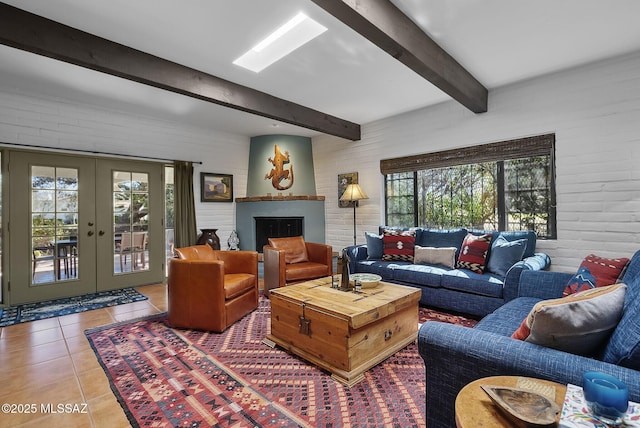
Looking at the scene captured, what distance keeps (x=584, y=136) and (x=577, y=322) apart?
9.55 ft

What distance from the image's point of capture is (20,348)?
2541 millimetres

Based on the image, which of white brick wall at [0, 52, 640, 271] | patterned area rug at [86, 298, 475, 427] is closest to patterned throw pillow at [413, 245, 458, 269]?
white brick wall at [0, 52, 640, 271]

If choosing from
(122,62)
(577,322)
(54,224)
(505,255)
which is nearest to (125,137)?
(54,224)

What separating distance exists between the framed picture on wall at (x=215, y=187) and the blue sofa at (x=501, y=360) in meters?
4.64

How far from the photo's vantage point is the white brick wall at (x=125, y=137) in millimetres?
3707

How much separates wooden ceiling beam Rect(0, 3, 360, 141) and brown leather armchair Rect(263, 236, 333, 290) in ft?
5.50

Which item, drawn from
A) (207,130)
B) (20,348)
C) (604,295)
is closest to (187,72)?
(207,130)

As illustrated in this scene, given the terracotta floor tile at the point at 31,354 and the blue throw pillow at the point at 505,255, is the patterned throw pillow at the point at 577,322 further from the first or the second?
the terracotta floor tile at the point at 31,354

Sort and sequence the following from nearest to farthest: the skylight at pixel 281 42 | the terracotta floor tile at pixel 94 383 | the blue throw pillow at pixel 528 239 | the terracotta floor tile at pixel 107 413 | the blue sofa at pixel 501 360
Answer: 1. the blue sofa at pixel 501 360
2. the terracotta floor tile at pixel 107 413
3. the terracotta floor tile at pixel 94 383
4. the skylight at pixel 281 42
5. the blue throw pillow at pixel 528 239

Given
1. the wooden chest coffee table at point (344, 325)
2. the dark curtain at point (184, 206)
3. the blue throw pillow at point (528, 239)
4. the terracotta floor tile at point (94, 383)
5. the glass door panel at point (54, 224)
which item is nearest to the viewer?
the terracotta floor tile at point (94, 383)

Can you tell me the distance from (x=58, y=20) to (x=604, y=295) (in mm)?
3717

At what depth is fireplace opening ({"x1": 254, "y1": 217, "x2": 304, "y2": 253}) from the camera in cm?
551

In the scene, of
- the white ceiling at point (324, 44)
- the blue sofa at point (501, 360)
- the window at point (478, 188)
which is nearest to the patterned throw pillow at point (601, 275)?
the blue sofa at point (501, 360)

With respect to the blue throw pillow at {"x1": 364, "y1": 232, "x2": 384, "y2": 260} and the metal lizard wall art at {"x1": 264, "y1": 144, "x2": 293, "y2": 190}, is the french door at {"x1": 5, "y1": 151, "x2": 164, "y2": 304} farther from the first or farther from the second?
the blue throw pillow at {"x1": 364, "y1": 232, "x2": 384, "y2": 260}
